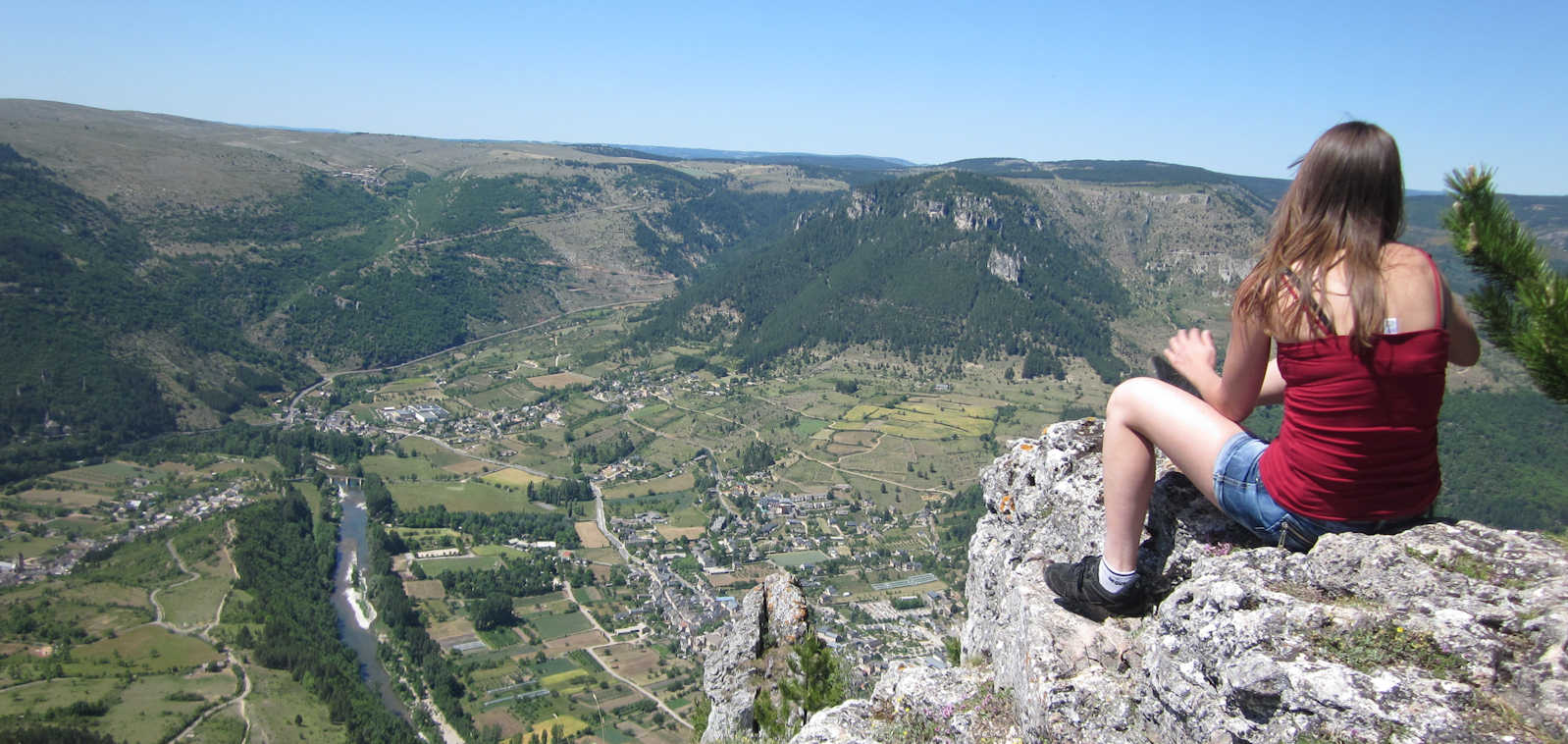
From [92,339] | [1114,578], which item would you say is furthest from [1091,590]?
[92,339]

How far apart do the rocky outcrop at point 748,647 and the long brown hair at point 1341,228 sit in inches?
412

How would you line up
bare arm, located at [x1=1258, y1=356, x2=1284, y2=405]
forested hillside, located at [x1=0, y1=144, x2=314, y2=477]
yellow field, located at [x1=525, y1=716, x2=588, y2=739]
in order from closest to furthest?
bare arm, located at [x1=1258, y1=356, x2=1284, y2=405] < yellow field, located at [x1=525, y1=716, x2=588, y2=739] < forested hillside, located at [x1=0, y1=144, x2=314, y2=477]

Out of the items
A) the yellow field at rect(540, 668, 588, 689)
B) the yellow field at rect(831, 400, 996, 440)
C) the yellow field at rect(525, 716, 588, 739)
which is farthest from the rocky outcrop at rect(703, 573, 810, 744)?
the yellow field at rect(831, 400, 996, 440)

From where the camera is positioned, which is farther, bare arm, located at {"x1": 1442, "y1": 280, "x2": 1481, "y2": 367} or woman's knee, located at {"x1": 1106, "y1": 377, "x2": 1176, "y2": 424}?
woman's knee, located at {"x1": 1106, "y1": 377, "x2": 1176, "y2": 424}

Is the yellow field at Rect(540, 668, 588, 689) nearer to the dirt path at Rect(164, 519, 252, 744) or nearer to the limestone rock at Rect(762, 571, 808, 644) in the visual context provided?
the dirt path at Rect(164, 519, 252, 744)

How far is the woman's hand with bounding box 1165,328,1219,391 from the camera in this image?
624cm

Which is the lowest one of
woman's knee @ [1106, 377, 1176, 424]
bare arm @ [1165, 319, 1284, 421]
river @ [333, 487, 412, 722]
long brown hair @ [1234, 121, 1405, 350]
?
river @ [333, 487, 412, 722]

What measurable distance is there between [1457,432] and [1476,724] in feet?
376

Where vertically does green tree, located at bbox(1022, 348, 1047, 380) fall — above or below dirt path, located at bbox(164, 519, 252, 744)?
above

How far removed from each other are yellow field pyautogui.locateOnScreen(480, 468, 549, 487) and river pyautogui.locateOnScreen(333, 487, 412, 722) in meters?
13.8

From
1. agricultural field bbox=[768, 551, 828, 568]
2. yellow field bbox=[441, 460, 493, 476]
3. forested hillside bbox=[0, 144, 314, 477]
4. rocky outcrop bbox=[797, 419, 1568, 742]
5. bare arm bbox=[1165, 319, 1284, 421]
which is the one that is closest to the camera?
rocky outcrop bbox=[797, 419, 1568, 742]

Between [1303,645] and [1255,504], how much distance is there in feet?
3.49

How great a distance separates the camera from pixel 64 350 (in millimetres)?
107250

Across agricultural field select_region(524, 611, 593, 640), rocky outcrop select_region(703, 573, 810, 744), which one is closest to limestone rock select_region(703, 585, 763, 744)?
→ rocky outcrop select_region(703, 573, 810, 744)
